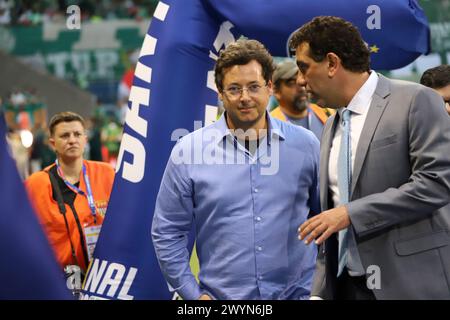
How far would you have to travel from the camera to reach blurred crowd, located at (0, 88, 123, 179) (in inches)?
536

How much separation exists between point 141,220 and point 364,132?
152 cm

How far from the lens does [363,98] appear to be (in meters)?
2.82

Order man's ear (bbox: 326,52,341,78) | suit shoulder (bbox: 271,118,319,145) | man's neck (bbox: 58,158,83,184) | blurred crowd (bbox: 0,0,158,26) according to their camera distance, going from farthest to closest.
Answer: blurred crowd (bbox: 0,0,158,26)
man's neck (bbox: 58,158,83,184)
suit shoulder (bbox: 271,118,319,145)
man's ear (bbox: 326,52,341,78)

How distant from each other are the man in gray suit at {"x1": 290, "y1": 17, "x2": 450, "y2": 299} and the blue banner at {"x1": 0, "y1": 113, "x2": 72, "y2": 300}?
1.21 meters

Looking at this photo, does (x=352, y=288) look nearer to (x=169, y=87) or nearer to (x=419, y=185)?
(x=419, y=185)

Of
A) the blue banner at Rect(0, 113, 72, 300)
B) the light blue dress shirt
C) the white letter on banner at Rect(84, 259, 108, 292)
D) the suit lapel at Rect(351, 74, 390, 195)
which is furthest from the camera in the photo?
the white letter on banner at Rect(84, 259, 108, 292)

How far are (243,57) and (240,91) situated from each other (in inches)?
5.2

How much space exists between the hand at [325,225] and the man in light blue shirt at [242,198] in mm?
426

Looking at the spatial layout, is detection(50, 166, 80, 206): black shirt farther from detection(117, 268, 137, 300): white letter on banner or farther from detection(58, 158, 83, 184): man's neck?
detection(117, 268, 137, 300): white letter on banner

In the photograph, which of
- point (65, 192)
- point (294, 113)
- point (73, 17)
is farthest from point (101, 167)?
point (294, 113)

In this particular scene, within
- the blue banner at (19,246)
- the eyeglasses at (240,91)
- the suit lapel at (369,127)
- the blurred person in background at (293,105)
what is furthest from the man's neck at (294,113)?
the blue banner at (19,246)

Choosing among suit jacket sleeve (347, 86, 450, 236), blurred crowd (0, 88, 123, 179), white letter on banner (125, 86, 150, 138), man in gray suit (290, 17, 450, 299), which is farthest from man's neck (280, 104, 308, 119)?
blurred crowd (0, 88, 123, 179)

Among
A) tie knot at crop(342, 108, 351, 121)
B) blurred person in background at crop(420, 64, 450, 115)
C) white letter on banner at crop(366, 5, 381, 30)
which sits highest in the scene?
white letter on banner at crop(366, 5, 381, 30)

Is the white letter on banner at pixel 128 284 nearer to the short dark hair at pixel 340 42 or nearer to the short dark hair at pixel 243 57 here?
the short dark hair at pixel 243 57
